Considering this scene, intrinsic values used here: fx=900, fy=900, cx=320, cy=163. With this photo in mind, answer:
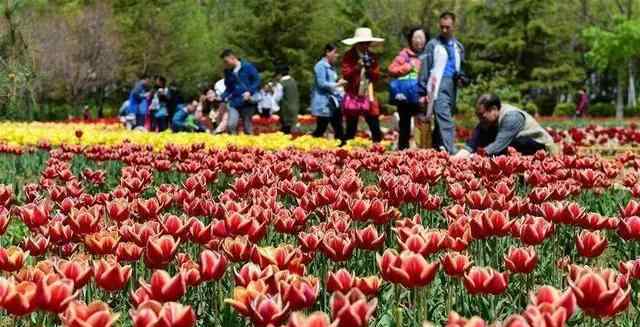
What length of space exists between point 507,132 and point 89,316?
6376 mm

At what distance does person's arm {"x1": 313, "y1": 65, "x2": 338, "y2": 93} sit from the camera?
39.9ft

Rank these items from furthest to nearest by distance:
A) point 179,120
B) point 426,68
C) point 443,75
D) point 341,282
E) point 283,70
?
1. point 283,70
2. point 179,120
3. point 426,68
4. point 443,75
5. point 341,282

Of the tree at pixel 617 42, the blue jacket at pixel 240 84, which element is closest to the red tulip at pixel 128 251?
the blue jacket at pixel 240 84

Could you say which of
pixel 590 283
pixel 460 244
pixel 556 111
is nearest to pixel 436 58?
pixel 460 244

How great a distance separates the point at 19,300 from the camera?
227 cm

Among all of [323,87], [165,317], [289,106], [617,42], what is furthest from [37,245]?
[617,42]

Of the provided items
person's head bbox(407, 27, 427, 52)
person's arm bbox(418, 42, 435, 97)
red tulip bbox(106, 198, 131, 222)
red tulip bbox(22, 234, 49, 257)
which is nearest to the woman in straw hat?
person's head bbox(407, 27, 427, 52)

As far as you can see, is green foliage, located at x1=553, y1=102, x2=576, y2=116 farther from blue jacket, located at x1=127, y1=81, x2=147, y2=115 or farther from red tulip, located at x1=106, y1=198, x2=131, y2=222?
red tulip, located at x1=106, y1=198, x2=131, y2=222

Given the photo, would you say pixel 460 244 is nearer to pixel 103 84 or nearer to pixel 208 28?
pixel 103 84

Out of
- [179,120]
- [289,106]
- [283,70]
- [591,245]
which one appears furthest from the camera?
[283,70]

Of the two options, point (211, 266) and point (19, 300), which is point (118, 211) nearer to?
point (211, 266)

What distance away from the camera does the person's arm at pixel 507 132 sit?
7885mm

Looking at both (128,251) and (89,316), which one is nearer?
(89,316)

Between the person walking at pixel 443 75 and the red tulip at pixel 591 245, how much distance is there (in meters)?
6.70
